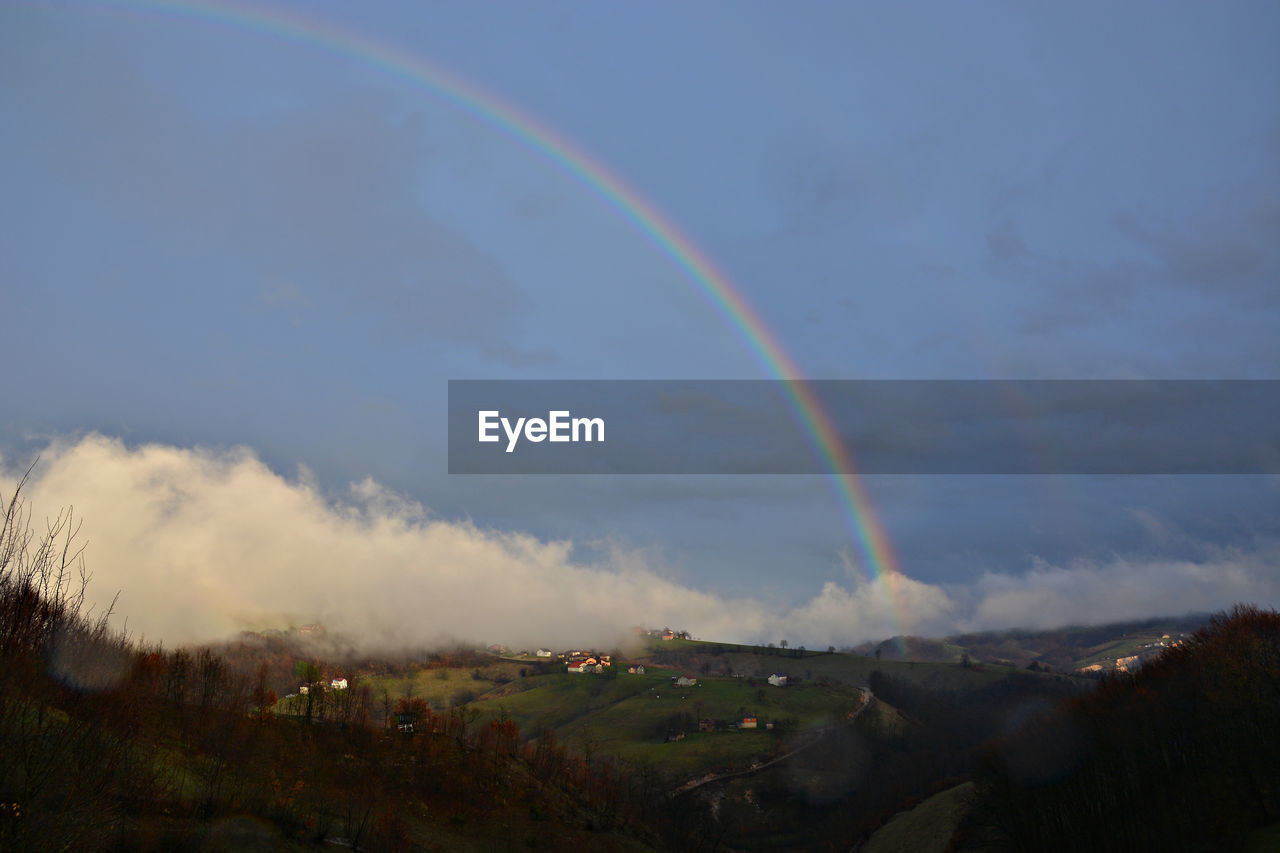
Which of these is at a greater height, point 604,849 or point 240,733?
point 240,733

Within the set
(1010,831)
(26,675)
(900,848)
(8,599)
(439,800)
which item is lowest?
(900,848)

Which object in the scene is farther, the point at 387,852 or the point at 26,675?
the point at 387,852

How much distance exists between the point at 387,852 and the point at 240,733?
32279 mm

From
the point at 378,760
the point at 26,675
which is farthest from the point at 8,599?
the point at 378,760

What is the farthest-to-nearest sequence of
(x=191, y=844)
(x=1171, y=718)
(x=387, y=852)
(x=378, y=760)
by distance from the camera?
(x=378, y=760), (x=1171, y=718), (x=387, y=852), (x=191, y=844)

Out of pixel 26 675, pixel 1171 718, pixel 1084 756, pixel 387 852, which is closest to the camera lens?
pixel 26 675

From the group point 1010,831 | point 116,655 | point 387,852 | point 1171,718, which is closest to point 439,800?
point 387,852

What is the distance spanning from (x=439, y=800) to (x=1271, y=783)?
100766 mm

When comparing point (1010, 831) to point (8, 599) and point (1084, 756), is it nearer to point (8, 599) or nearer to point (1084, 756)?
point (1084, 756)

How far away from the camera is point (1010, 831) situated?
365ft

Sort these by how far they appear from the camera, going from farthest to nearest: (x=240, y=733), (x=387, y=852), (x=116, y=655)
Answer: (x=240, y=733)
(x=387, y=852)
(x=116, y=655)

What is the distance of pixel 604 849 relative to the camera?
109 meters

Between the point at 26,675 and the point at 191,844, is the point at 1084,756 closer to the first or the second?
the point at 191,844

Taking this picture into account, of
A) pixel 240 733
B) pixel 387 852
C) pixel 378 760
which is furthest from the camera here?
pixel 378 760
